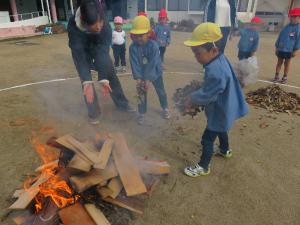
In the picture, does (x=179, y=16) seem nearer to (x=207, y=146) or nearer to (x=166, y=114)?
(x=166, y=114)

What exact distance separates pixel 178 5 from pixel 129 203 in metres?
27.2

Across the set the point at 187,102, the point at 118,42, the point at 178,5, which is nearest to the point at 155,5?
the point at 178,5

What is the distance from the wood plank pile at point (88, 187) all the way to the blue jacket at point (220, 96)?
1.08 metres

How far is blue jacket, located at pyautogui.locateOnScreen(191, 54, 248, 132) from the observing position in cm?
323

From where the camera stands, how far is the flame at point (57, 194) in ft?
9.86

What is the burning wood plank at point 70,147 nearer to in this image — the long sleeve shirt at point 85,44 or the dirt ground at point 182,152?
the dirt ground at point 182,152

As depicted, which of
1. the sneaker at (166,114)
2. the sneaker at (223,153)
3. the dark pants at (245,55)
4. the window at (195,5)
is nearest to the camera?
the sneaker at (223,153)

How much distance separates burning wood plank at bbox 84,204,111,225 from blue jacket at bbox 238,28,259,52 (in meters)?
6.75

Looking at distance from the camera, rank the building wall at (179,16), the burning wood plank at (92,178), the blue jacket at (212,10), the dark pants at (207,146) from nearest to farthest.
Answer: the burning wood plank at (92,178), the dark pants at (207,146), the blue jacket at (212,10), the building wall at (179,16)

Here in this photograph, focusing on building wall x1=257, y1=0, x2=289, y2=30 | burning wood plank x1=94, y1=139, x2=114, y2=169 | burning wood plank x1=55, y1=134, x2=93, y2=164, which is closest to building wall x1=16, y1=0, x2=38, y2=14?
building wall x1=257, y1=0, x2=289, y2=30

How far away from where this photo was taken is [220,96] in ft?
11.2

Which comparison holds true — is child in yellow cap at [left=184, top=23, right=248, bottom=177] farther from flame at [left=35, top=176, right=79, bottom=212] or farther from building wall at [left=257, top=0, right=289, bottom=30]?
building wall at [left=257, top=0, right=289, bottom=30]

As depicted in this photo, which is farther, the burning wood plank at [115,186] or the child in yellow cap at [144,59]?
the child in yellow cap at [144,59]

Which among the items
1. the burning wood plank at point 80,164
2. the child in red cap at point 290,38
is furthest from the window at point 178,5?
the burning wood plank at point 80,164
